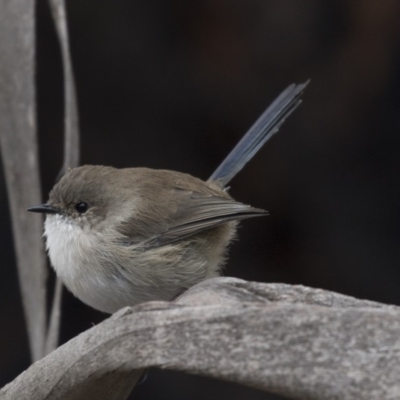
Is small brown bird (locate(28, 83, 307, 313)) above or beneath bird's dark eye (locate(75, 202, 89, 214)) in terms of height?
beneath

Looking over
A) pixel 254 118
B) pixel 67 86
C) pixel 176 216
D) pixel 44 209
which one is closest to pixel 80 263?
pixel 44 209

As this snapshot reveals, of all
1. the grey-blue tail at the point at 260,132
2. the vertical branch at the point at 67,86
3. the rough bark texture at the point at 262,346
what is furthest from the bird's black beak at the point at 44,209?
the rough bark texture at the point at 262,346

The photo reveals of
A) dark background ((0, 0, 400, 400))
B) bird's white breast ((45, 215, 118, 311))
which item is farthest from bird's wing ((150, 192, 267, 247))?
dark background ((0, 0, 400, 400))

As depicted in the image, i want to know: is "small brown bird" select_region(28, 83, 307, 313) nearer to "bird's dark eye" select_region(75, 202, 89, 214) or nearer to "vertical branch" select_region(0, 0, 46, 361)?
"bird's dark eye" select_region(75, 202, 89, 214)

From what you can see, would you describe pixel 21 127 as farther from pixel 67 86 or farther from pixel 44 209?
pixel 44 209

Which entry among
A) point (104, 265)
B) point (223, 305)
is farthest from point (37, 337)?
point (223, 305)

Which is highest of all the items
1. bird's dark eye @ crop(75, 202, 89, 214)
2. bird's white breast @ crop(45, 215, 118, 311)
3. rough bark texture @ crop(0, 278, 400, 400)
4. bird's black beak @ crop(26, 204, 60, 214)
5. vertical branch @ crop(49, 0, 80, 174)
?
vertical branch @ crop(49, 0, 80, 174)
